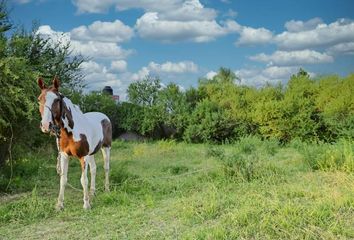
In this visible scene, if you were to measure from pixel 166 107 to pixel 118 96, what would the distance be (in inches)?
211

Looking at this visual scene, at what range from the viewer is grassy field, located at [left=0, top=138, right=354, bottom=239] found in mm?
5598

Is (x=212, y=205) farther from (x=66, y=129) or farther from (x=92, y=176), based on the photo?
(x=92, y=176)

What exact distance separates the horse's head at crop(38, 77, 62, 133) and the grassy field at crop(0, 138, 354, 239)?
56.8 inches

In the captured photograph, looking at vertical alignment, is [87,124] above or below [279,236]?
above

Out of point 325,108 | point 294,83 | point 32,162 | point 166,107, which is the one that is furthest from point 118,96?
point 32,162

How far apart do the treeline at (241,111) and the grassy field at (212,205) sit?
9.54 meters

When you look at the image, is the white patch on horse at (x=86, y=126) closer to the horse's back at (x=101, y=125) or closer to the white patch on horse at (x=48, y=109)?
the horse's back at (x=101, y=125)

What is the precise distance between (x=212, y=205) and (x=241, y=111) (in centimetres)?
1618

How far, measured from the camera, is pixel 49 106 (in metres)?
7.34

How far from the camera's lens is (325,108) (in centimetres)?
2025

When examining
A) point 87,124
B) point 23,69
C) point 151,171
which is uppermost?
point 23,69

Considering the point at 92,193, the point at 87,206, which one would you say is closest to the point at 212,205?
the point at 87,206

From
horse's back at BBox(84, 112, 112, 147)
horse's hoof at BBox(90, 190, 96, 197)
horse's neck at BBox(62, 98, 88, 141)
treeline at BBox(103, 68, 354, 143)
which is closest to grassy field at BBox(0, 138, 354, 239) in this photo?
horse's hoof at BBox(90, 190, 96, 197)

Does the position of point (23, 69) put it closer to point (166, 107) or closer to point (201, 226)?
point (201, 226)
